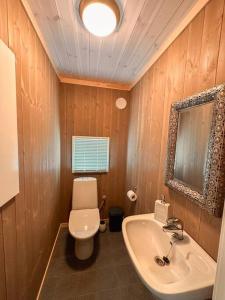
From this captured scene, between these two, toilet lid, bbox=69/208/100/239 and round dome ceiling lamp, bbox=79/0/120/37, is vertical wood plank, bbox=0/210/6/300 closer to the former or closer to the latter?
toilet lid, bbox=69/208/100/239

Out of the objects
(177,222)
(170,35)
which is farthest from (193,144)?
(170,35)

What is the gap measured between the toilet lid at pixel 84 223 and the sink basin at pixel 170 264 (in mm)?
698

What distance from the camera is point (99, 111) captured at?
242 centimetres

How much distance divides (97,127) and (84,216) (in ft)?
4.39

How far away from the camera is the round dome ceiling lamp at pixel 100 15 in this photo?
3.18ft

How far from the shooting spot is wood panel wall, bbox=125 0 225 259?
0.88 meters

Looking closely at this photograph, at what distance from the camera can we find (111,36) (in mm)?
1321

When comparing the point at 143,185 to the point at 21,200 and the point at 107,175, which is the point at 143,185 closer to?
the point at 107,175

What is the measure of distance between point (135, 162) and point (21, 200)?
1.48 metres

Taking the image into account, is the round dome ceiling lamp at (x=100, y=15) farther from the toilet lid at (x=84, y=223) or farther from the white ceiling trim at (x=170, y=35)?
the toilet lid at (x=84, y=223)

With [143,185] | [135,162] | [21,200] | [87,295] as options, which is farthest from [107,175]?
[21,200]

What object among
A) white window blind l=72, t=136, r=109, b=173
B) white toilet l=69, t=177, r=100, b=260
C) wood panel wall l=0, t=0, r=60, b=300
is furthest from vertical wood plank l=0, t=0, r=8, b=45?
white toilet l=69, t=177, r=100, b=260

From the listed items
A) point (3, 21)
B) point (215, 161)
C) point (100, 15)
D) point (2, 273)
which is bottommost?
point (2, 273)

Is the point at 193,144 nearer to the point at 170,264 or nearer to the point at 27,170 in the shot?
the point at 170,264
